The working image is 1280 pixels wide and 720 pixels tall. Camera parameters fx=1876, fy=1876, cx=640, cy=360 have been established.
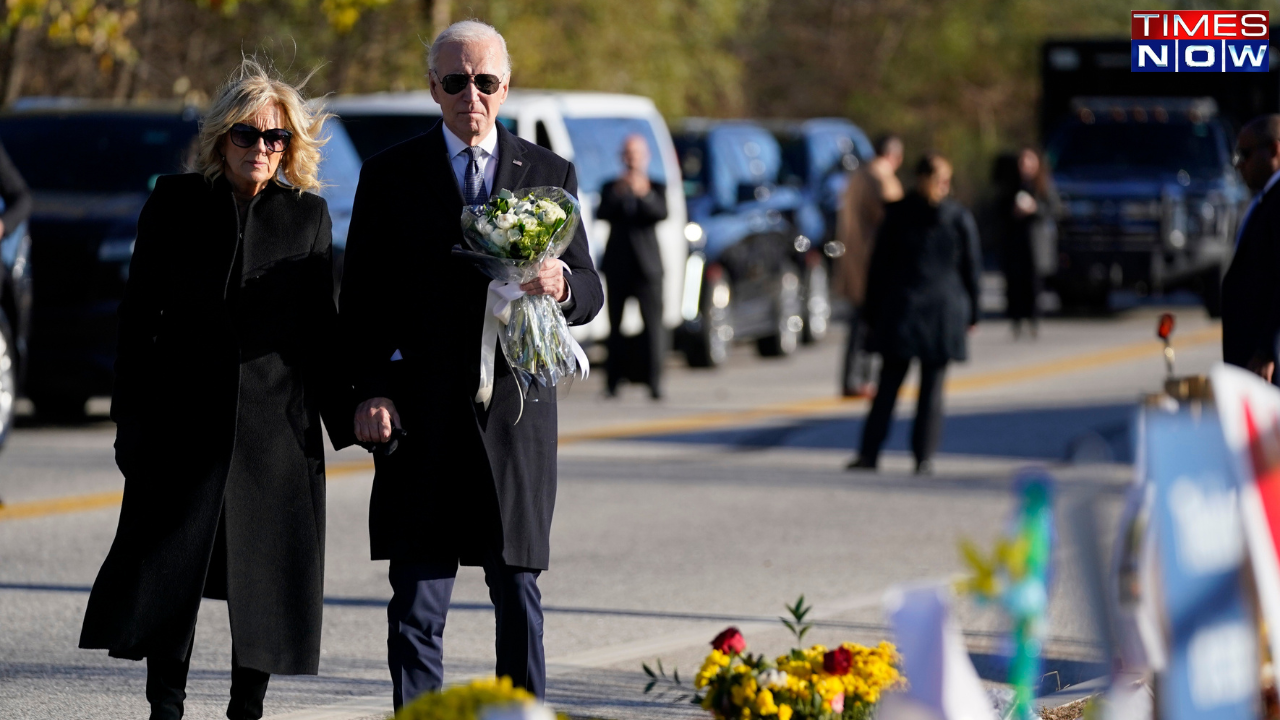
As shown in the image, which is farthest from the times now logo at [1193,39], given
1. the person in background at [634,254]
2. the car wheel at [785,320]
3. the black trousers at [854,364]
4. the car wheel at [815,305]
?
the car wheel at [815,305]

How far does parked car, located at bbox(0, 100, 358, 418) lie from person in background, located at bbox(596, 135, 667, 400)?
2074mm

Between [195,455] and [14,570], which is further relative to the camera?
[14,570]

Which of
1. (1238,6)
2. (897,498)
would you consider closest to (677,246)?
(897,498)

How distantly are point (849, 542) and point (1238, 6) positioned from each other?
34652mm

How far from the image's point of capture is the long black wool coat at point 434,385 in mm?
4543

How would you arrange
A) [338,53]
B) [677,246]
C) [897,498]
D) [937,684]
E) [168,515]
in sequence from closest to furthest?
1. [937,684]
2. [168,515]
3. [897,498]
4. [677,246]
5. [338,53]

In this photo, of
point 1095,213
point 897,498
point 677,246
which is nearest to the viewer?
point 897,498

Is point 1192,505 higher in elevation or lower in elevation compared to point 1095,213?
lower

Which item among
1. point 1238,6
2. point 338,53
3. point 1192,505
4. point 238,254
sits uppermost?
point 1238,6

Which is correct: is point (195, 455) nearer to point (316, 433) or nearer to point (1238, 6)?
point (316, 433)

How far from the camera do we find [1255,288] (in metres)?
6.32

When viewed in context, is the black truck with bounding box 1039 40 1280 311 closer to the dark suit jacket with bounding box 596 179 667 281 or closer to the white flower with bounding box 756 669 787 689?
the dark suit jacket with bounding box 596 179 667 281

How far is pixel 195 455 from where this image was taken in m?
4.69

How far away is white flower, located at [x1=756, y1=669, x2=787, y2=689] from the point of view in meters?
3.96
